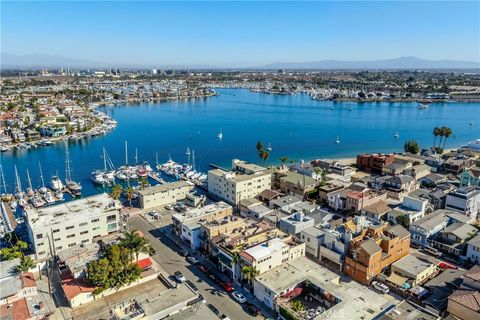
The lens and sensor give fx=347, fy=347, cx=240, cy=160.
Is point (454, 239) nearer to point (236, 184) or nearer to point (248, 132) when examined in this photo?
point (236, 184)

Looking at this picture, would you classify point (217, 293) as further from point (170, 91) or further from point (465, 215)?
point (170, 91)

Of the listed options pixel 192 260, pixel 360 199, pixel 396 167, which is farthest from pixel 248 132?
pixel 192 260

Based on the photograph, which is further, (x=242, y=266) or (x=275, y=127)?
(x=275, y=127)

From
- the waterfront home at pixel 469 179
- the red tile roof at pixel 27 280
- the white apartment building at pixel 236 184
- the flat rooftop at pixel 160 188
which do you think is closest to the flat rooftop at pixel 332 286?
the white apartment building at pixel 236 184

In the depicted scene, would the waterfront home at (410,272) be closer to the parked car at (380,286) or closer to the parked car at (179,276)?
the parked car at (380,286)

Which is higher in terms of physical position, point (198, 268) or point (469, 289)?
point (469, 289)

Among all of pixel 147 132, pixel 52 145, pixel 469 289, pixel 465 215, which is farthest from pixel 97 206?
pixel 147 132
